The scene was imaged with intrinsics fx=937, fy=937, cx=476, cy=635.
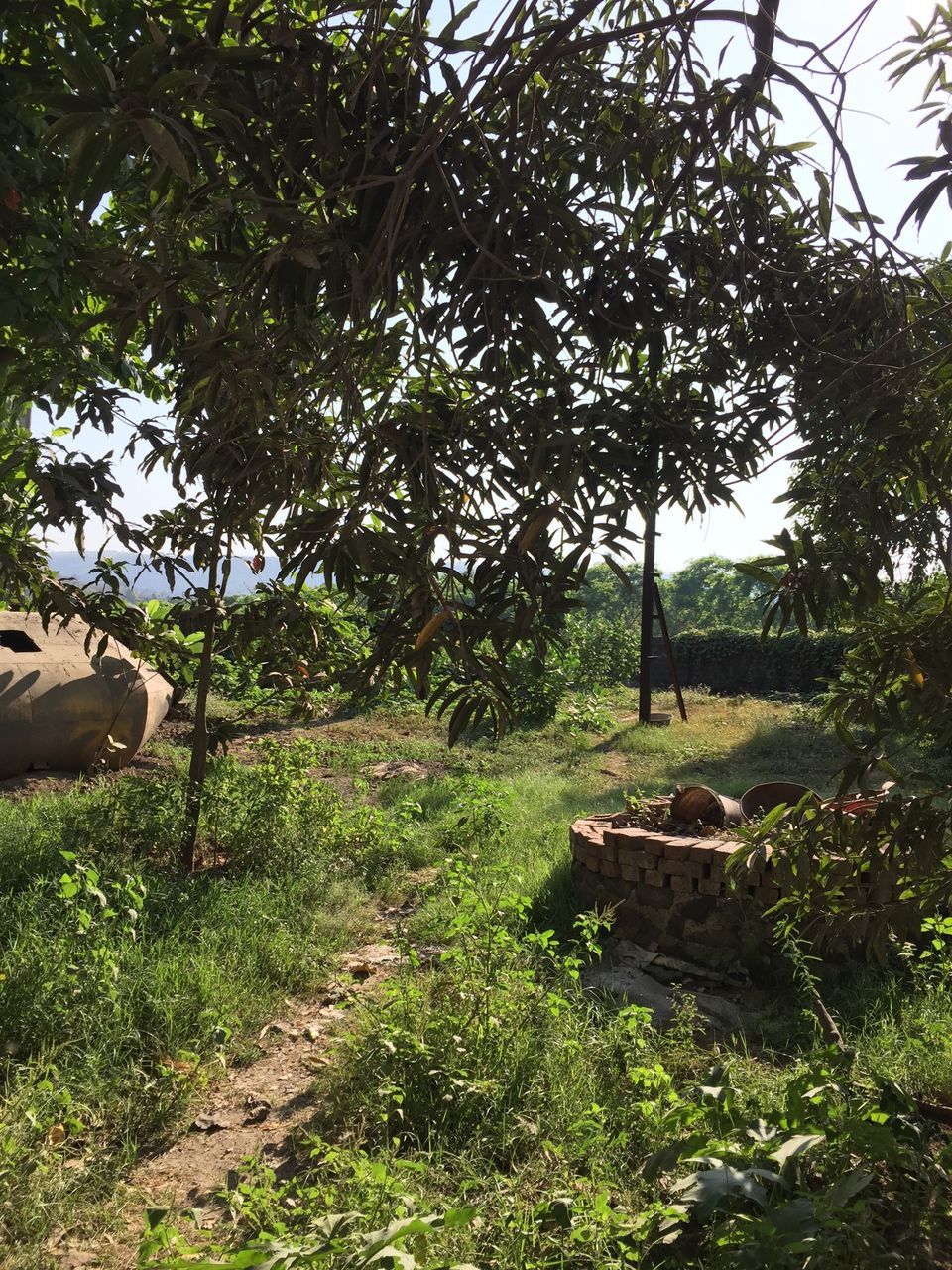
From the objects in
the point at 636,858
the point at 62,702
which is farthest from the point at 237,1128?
the point at 62,702

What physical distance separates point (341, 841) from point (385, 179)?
4.97m

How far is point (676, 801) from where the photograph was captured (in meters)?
5.56

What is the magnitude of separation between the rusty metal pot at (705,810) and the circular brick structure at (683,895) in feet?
0.70

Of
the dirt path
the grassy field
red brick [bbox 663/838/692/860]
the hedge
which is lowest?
the dirt path

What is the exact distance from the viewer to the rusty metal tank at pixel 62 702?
7520mm

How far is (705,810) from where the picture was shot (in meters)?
5.46

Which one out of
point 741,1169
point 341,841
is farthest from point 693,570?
point 741,1169

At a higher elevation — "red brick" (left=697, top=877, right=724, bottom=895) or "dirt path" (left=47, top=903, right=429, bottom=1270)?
"red brick" (left=697, top=877, right=724, bottom=895)

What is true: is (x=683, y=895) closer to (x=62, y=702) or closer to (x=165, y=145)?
(x=165, y=145)

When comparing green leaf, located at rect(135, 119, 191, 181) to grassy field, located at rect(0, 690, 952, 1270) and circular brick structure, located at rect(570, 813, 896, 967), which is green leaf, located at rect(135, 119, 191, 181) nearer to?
grassy field, located at rect(0, 690, 952, 1270)

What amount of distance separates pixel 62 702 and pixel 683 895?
5.38 m

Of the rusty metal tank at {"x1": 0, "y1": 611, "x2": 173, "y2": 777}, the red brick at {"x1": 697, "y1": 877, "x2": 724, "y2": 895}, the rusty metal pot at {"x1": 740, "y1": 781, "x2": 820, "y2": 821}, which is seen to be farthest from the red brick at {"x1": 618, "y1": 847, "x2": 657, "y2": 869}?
the rusty metal tank at {"x1": 0, "y1": 611, "x2": 173, "y2": 777}

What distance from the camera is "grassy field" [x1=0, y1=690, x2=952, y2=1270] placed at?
2.47 metres

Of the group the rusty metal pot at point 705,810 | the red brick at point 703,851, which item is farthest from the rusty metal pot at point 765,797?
the red brick at point 703,851
